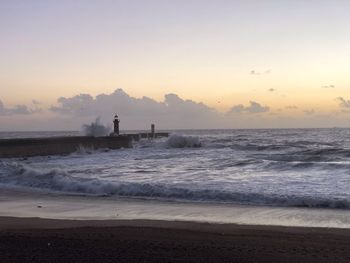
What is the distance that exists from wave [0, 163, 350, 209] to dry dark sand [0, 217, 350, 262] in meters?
3.79

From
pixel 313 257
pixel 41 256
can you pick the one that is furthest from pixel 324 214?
pixel 41 256

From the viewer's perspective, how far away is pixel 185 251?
7328 millimetres

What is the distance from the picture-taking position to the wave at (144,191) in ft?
43.7

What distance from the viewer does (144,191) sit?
51.9 ft

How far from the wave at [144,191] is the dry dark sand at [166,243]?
12.4ft

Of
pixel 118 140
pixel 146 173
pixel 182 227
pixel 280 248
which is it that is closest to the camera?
pixel 280 248

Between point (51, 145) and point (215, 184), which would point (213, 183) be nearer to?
point (215, 184)

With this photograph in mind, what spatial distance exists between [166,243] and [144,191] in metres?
7.95

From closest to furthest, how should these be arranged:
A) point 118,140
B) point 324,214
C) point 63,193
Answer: point 324,214, point 63,193, point 118,140

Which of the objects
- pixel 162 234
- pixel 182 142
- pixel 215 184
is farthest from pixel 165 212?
pixel 182 142

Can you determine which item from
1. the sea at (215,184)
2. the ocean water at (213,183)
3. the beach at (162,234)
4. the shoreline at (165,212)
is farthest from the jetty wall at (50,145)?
the beach at (162,234)

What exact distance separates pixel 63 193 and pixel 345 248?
10671mm

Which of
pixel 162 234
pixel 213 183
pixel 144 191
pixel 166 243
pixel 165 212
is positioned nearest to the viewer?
pixel 166 243

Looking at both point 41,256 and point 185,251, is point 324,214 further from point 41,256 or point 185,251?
point 41,256
